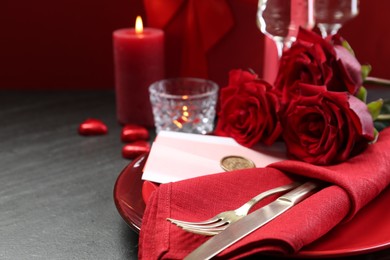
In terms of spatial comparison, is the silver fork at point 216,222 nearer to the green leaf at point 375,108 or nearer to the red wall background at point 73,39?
the green leaf at point 375,108

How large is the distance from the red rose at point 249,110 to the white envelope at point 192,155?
0.05 ft

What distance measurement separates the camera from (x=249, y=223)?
0.44 metres

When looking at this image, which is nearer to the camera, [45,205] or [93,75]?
[45,205]

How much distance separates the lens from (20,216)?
581mm

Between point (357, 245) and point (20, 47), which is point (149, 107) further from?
point (357, 245)

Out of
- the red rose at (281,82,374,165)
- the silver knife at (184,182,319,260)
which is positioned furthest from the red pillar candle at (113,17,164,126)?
the silver knife at (184,182,319,260)

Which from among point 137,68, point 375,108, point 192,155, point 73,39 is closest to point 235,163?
point 192,155

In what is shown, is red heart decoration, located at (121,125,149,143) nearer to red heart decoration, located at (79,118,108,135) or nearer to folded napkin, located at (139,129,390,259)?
red heart decoration, located at (79,118,108,135)

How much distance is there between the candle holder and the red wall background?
25 centimetres

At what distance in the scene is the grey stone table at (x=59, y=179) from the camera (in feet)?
1.71

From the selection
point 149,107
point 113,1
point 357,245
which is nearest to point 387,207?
point 357,245

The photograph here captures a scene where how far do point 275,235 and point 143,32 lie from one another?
512mm

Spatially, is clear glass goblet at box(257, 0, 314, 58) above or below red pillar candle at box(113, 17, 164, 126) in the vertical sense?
above

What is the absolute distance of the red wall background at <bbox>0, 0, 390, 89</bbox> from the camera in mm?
1007
